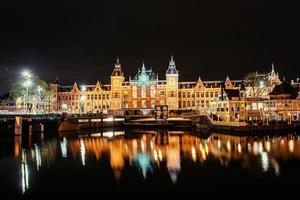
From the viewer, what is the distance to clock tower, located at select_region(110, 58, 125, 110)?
12800cm

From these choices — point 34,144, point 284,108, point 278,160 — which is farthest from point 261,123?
point 34,144

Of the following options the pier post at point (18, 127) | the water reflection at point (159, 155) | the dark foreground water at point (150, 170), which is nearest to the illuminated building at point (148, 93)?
the pier post at point (18, 127)

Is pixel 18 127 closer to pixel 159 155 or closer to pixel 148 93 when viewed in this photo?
pixel 159 155

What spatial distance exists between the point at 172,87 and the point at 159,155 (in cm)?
8572

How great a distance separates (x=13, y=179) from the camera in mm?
30297

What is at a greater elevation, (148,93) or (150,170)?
(148,93)

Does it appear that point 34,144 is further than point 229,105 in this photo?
No

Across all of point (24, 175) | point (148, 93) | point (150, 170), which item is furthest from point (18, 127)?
point (148, 93)

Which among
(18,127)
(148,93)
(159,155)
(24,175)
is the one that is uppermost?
(148,93)

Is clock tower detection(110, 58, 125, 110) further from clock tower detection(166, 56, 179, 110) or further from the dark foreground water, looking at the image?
the dark foreground water

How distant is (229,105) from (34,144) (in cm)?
3925

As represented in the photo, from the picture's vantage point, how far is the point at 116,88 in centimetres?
12950

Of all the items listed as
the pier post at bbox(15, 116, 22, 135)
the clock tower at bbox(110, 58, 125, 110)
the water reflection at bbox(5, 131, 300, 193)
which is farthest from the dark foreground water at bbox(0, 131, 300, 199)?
the clock tower at bbox(110, 58, 125, 110)

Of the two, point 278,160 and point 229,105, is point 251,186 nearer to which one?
point 278,160
